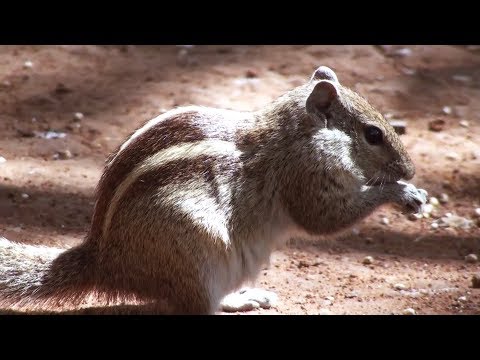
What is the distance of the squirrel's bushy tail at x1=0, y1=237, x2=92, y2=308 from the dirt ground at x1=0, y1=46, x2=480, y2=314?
74cm

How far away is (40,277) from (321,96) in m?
1.65

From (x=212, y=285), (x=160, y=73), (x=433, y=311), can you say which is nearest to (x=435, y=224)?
(x=433, y=311)

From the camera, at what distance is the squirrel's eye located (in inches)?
180

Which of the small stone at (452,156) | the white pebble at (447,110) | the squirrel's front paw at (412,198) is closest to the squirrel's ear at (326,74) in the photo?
the squirrel's front paw at (412,198)

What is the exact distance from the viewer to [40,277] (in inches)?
162

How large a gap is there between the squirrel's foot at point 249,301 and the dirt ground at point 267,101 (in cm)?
5

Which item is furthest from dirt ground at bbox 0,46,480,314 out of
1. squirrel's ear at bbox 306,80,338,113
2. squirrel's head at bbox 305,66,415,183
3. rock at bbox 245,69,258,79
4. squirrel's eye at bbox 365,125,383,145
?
squirrel's ear at bbox 306,80,338,113

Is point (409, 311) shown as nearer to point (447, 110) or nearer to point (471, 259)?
point (471, 259)

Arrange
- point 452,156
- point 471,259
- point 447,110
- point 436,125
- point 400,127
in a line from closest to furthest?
point 471,259 < point 452,156 < point 400,127 < point 436,125 < point 447,110

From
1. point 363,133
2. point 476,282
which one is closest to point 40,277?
point 363,133

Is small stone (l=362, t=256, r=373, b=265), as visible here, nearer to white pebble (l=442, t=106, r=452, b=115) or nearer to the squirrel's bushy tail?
the squirrel's bushy tail

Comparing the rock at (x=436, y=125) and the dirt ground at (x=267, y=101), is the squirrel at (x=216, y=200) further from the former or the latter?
the rock at (x=436, y=125)

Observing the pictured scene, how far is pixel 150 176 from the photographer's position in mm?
4047

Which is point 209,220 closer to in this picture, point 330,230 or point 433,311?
point 330,230
